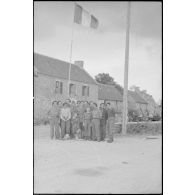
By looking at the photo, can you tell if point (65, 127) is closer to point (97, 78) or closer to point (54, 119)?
point (54, 119)

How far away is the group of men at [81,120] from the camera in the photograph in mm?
4141

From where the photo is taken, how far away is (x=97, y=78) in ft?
13.5

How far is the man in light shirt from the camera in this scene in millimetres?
4168

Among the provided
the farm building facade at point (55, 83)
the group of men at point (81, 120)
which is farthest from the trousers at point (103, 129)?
the farm building facade at point (55, 83)

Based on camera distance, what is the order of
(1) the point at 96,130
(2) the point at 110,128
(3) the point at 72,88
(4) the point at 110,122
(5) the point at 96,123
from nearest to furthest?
(3) the point at 72,88 < (2) the point at 110,128 < (4) the point at 110,122 < (1) the point at 96,130 < (5) the point at 96,123

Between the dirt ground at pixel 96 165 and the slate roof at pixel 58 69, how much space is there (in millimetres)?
726

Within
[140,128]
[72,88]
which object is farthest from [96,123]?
[72,88]

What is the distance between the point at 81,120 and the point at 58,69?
37.3 inches

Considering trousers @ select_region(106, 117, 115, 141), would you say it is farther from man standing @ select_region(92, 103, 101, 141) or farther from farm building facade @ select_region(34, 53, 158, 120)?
farm building facade @ select_region(34, 53, 158, 120)

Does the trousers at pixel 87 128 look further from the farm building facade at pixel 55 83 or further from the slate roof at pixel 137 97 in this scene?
the slate roof at pixel 137 97
